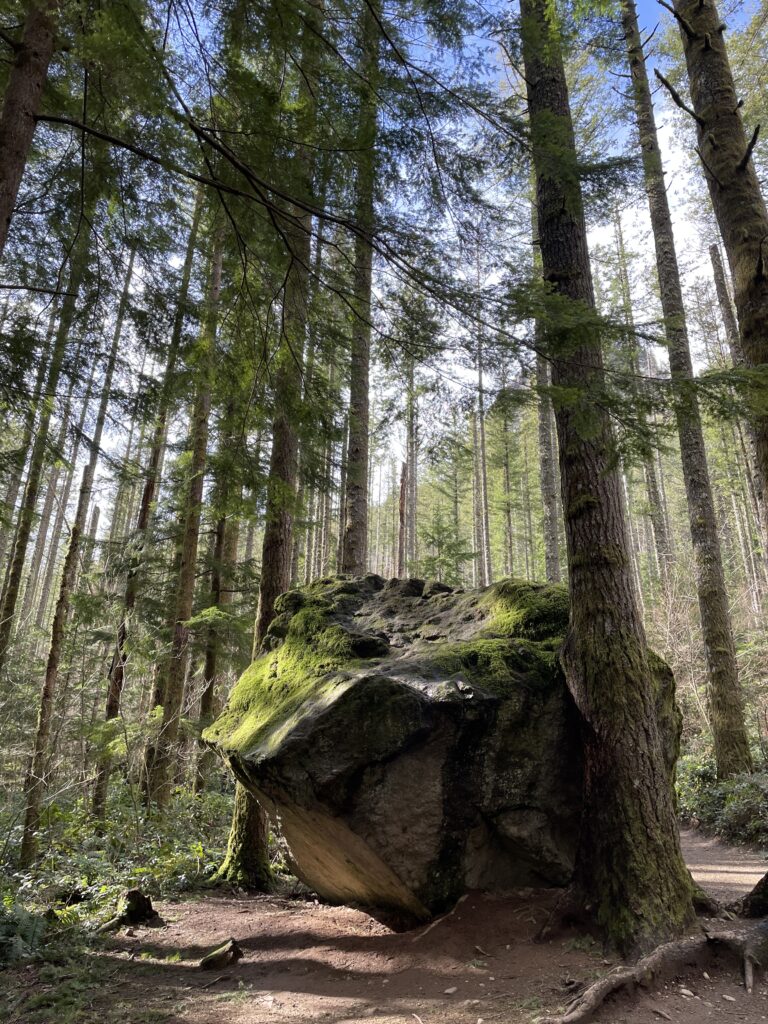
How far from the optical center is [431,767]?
12.7 feet

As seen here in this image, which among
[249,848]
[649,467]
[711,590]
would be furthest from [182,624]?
[711,590]

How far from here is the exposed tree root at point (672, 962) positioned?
2715 mm

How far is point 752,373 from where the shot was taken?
331cm

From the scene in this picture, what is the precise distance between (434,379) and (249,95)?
2.45 metres

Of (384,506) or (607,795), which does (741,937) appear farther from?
(384,506)

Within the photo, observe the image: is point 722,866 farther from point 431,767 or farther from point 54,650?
point 54,650

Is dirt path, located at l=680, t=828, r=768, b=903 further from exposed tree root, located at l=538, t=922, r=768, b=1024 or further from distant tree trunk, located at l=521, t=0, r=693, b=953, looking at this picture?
distant tree trunk, located at l=521, t=0, r=693, b=953

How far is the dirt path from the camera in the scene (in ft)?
17.2

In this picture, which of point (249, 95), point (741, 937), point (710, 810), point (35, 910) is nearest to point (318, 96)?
point (249, 95)

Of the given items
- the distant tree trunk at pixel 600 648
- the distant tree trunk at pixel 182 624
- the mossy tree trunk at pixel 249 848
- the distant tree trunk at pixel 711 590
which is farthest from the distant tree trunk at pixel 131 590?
the distant tree trunk at pixel 711 590

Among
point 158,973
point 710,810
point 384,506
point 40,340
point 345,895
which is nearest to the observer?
point 158,973

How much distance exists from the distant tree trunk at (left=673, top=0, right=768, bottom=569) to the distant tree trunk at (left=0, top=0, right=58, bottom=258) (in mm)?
4406

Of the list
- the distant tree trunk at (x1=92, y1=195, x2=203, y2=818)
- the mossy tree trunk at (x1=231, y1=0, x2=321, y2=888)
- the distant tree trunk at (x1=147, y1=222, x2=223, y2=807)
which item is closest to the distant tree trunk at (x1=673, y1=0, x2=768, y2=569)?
the mossy tree trunk at (x1=231, y1=0, x2=321, y2=888)

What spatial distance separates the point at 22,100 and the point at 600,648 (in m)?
5.22
